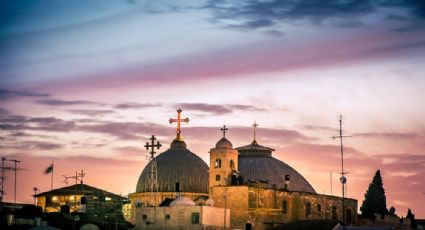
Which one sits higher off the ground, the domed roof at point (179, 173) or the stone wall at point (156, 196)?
the domed roof at point (179, 173)

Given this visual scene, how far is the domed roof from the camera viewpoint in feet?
406

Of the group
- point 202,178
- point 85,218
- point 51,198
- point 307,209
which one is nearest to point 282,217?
point 307,209

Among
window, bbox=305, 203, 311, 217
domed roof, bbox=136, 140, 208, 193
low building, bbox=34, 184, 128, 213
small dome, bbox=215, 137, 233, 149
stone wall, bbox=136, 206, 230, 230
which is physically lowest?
stone wall, bbox=136, 206, 230, 230

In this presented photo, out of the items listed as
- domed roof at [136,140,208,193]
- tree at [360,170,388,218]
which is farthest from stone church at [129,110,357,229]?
tree at [360,170,388,218]

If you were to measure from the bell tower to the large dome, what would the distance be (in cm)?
814

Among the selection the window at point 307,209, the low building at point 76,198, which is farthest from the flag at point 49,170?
the window at point 307,209

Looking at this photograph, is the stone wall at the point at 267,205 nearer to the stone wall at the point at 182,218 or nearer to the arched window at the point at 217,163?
the stone wall at the point at 182,218

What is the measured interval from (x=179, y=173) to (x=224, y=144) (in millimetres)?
11459

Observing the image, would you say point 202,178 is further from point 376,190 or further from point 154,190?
point 376,190

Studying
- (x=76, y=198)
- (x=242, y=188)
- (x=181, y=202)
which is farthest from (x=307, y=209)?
(x=76, y=198)

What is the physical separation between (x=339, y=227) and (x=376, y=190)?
36.9 m

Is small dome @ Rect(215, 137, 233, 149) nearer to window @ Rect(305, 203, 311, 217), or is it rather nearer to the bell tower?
the bell tower

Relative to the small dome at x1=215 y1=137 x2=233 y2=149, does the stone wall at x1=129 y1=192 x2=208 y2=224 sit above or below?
below

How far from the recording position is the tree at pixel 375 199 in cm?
13725
